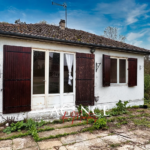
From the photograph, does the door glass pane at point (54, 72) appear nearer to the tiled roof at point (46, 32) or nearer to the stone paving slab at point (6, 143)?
the tiled roof at point (46, 32)

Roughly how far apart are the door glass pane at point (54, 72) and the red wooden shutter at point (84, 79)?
2.68ft

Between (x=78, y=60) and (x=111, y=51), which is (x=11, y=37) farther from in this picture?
(x=111, y=51)

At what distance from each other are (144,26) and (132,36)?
234 cm

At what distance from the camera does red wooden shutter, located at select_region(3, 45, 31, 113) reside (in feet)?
13.6

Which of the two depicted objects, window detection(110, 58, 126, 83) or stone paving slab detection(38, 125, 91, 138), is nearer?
stone paving slab detection(38, 125, 91, 138)

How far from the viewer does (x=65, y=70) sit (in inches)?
205

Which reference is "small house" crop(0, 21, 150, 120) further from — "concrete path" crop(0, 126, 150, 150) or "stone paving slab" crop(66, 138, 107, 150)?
"stone paving slab" crop(66, 138, 107, 150)

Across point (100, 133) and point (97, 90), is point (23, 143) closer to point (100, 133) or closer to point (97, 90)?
point (100, 133)

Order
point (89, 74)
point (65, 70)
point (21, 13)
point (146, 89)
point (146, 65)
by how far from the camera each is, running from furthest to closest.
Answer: point (146, 65), point (21, 13), point (146, 89), point (89, 74), point (65, 70)

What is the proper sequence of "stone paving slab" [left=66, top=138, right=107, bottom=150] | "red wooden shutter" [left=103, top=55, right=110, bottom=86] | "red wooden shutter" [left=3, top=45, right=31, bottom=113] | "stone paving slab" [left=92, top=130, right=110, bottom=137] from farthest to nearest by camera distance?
1. "red wooden shutter" [left=103, top=55, right=110, bottom=86]
2. "red wooden shutter" [left=3, top=45, right=31, bottom=113]
3. "stone paving slab" [left=92, top=130, right=110, bottom=137]
4. "stone paving slab" [left=66, top=138, right=107, bottom=150]

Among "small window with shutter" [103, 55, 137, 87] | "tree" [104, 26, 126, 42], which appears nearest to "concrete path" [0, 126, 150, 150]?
"small window with shutter" [103, 55, 137, 87]

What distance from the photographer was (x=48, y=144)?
10.0ft

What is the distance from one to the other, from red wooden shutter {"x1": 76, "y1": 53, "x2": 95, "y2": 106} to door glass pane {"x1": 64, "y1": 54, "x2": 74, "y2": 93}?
26cm

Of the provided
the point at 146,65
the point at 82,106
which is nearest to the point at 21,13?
the point at 82,106
